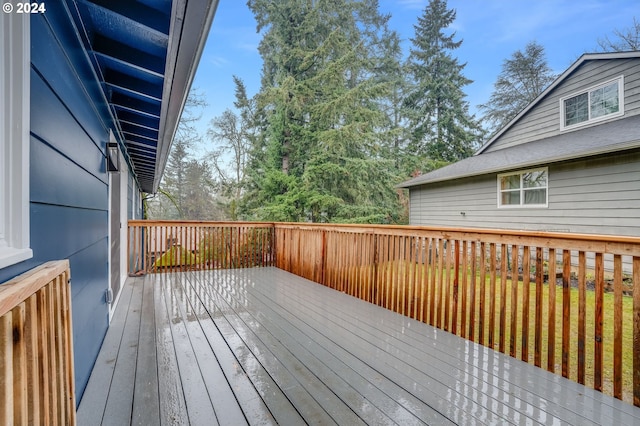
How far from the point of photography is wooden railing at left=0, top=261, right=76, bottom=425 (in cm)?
74

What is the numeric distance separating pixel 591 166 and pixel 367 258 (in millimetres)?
5061

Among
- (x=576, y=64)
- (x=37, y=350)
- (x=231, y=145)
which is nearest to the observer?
(x=37, y=350)

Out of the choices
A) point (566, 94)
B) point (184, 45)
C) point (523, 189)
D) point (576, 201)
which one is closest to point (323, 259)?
point (184, 45)

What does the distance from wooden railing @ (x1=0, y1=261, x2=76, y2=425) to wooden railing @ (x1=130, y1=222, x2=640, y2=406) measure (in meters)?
2.52

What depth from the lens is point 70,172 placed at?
173 cm

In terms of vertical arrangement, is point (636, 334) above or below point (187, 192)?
below

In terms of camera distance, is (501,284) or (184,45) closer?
(184,45)

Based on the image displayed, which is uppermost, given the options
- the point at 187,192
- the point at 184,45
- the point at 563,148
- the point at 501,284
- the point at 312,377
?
the point at 563,148

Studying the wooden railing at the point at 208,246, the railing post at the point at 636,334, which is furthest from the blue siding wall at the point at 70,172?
the wooden railing at the point at 208,246

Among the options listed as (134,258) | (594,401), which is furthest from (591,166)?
(134,258)

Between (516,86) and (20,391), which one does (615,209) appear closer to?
(20,391)

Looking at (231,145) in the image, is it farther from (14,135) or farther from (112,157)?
(14,135)

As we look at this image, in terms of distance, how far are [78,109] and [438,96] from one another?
687 inches

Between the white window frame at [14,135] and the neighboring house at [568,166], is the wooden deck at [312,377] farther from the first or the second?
the neighboring house at [568,166]
